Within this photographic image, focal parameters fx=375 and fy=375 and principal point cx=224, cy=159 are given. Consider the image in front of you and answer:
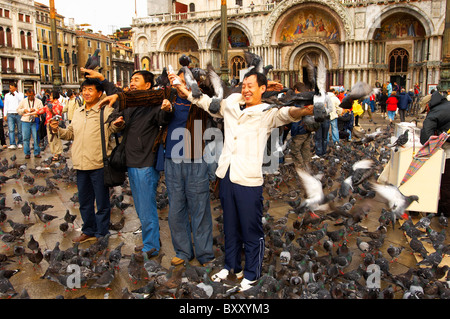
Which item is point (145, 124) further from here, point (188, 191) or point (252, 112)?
point (252, 112)

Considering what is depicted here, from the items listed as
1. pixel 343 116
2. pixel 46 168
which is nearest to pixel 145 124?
pixel 46 168

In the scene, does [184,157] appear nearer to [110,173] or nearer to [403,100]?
[110,173]

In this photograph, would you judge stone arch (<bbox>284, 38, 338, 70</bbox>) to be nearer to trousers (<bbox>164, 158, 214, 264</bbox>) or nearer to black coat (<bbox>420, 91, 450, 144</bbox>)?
black coat (<bbox>420, 91, 450, 144</bbox>)

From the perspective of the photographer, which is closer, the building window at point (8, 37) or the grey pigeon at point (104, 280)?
the grey pigeon at point (104, 280)

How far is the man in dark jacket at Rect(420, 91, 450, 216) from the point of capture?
532 cm

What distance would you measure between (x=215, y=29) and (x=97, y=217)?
1234 inches

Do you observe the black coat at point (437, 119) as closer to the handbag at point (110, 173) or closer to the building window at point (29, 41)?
the handbag at point (110, 173)

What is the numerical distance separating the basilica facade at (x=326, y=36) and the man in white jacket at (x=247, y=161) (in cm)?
2510

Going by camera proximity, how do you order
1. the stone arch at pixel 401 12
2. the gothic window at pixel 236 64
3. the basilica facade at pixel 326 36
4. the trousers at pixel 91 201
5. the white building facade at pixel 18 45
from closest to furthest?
the trousers at pixel 91 201, the stone arch at pixel 401 12, the basilica facade at pixel 326 36, the gothic window at pixel 236 64, the white building facade at pixel 18 45

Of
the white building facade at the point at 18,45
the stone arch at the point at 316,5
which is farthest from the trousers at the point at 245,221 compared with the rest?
the white building facade at the point at 18,45

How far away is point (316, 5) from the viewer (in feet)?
96.6

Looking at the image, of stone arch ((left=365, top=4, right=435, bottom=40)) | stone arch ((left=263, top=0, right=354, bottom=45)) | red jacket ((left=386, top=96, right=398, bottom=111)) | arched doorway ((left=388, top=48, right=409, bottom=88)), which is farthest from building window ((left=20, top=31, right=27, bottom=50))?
red jacket ((left=386, top=96, right=398, bottom=111))

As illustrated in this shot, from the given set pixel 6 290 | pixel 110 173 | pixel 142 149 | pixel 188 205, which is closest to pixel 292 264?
pixel 188 205

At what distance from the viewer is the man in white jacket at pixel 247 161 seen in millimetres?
3318
